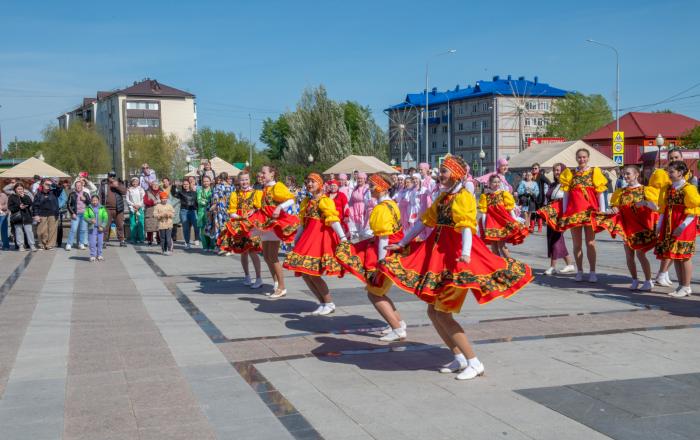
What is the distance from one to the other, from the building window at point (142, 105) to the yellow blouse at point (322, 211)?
110m

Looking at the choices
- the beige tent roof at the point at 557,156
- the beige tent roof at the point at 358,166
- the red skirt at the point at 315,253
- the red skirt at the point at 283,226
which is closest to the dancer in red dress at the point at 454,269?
the red skirt at the point at 315,253

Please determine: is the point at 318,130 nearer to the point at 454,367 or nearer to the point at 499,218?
the point at 499,218

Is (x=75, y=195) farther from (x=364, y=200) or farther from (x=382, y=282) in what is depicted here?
(x=382, y=282)

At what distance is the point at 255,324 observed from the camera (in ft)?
29.2

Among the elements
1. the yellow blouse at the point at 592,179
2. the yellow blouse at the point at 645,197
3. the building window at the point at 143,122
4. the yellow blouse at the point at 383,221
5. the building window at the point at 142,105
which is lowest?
the yellow blouse at the point at 383,221

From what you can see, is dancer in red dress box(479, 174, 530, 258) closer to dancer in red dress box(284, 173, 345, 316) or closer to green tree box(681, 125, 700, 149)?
dancer in red dress box(284, 173, 345, 316)

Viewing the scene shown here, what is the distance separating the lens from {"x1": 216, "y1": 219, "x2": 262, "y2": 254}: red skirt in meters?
11.5

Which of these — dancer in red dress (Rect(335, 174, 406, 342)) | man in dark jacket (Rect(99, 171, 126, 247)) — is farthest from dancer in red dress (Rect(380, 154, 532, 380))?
man in dark jacket (Rect(99, 171, 126, 247))

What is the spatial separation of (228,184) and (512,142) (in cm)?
10019

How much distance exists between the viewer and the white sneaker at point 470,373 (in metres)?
6.15

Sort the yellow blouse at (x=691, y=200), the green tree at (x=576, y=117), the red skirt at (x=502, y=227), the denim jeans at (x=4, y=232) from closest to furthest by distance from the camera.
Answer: the yellow blouse at (x=691, y=200)
the red skirt at (x=502, y=227)
the denim jeans at (x=4, y=232)
the green tree at (x=576, y=117)

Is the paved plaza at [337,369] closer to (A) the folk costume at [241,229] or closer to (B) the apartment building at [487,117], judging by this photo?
(A) the folk costume at [241,229]

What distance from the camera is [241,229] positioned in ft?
37.7

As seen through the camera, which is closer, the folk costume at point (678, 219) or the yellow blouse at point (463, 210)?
the yellow blouse at point (463, 210)
